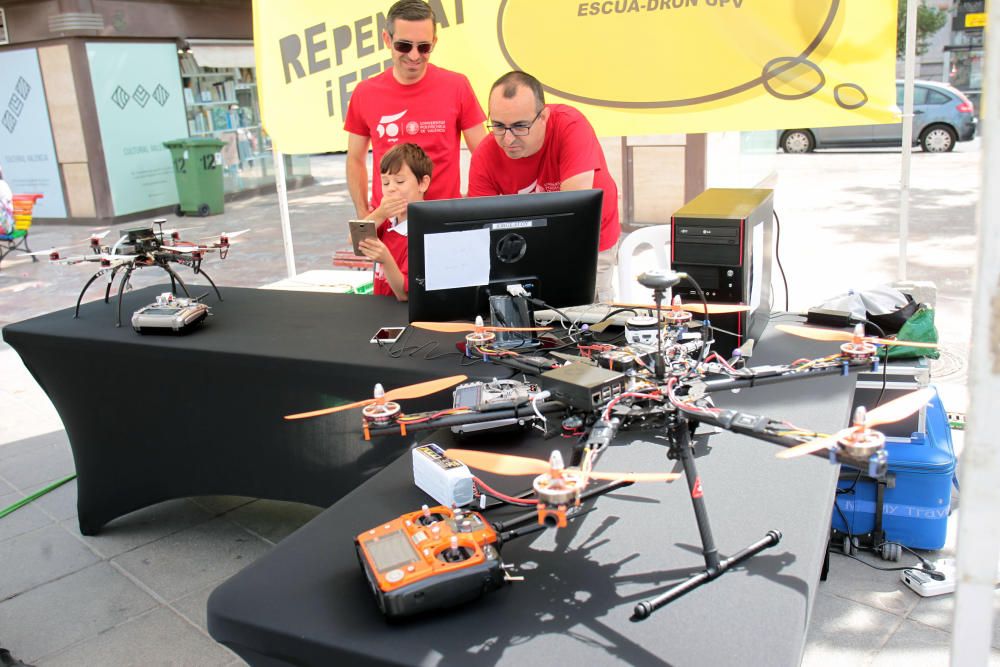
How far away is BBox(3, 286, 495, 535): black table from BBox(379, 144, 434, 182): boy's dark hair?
1.69ft

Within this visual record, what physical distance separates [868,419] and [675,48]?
144 inches

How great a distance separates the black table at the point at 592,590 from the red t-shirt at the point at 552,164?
149cm

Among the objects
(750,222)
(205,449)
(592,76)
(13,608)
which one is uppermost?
(592,76)

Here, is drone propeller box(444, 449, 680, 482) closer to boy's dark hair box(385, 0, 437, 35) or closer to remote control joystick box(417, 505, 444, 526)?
remote control joystick box(417, 505, 444, 526)

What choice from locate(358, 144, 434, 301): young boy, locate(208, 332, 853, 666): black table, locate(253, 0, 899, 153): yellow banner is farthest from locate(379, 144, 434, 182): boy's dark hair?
locate(253, 0, 899, 153): yellow banner

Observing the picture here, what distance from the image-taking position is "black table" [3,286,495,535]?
253 cm

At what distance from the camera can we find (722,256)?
239 cm

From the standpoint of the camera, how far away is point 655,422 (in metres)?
1.39

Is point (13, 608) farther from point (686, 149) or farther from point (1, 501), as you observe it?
point (686, 149)

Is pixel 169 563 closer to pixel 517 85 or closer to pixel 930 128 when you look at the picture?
pixel 517 85

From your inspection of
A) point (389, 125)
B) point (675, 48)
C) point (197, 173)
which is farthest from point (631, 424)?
point (197, 173)

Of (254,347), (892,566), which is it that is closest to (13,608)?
(254,347)

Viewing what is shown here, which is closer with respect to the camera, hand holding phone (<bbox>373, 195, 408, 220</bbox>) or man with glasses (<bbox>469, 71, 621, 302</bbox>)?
man with glasses (<bbox>469, 71, 621, 302</bbox>)

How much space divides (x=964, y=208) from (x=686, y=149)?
3478mm
